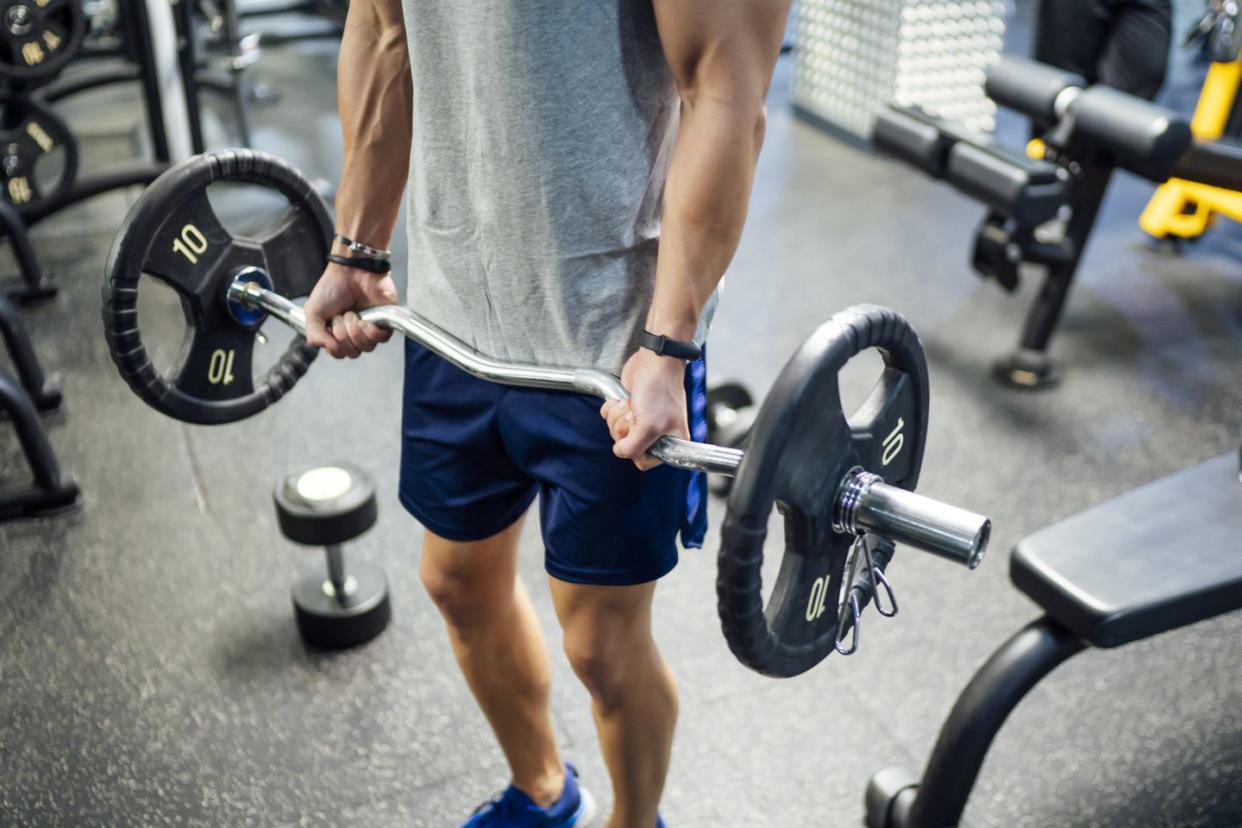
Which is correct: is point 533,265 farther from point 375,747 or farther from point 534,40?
point 375,747

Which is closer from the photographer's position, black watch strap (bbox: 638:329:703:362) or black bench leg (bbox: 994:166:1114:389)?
black watch strap (bbox: 638:329:703:362)

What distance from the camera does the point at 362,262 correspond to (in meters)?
1.20

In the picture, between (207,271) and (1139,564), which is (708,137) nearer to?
(207,271)

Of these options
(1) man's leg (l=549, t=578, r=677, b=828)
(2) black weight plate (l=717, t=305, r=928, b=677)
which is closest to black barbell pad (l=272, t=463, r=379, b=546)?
(1) man's leg (l=549, t=578, r=677, b=828)

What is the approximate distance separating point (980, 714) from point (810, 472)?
25.9 inches

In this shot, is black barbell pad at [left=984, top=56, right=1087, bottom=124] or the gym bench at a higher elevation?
black barbell pad at [left=984, top=56, right=1087, bottom=124]

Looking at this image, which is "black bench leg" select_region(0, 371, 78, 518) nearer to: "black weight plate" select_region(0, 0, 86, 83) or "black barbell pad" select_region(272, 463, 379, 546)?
"black barbell pad" select_region(272, 463, 379, 546)

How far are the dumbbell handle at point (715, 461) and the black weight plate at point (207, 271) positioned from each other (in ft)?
0.35

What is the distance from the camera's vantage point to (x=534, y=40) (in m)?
0.91

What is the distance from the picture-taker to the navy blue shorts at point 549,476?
104 centimetres

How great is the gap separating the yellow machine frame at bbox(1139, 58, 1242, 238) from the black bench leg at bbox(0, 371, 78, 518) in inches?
109

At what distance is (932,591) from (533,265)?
1.16m

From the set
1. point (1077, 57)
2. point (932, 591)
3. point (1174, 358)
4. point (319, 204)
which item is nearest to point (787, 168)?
point (1077, 57)

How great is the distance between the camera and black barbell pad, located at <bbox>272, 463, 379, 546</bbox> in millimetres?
1665
